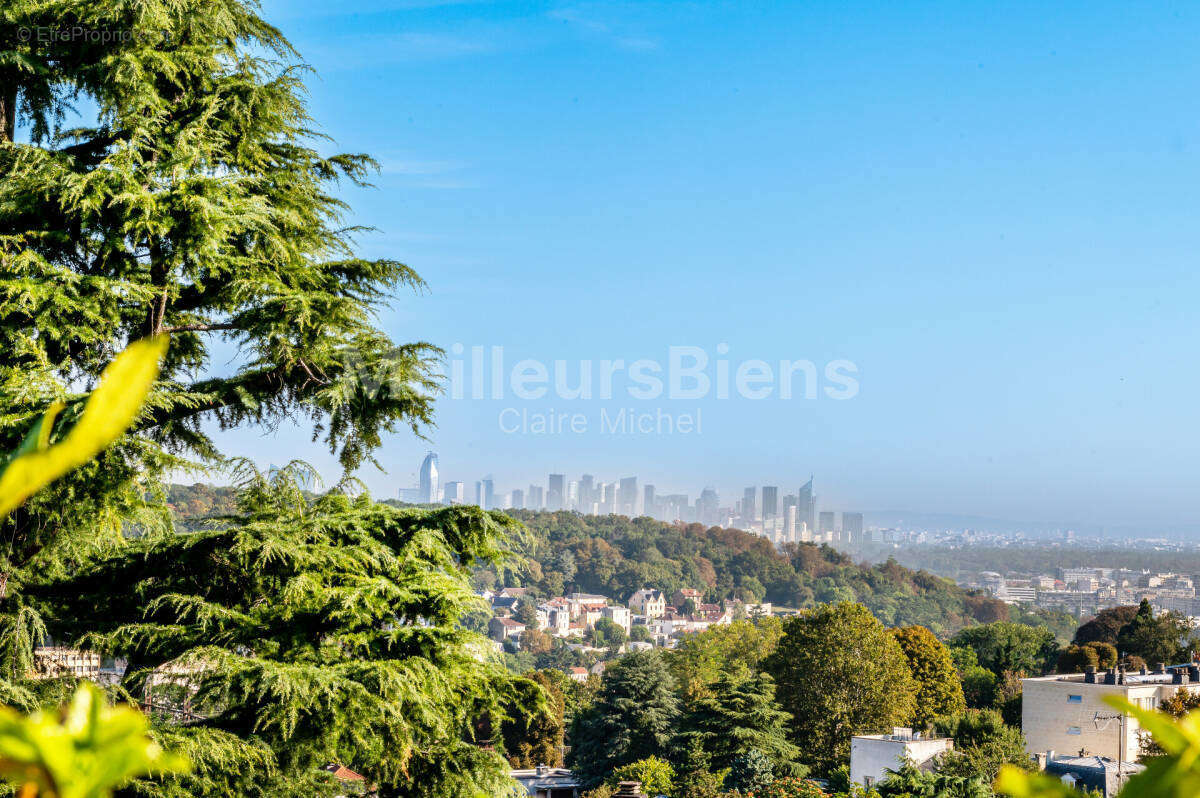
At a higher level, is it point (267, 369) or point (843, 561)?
point (267, 369)

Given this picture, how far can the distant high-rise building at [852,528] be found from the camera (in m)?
179

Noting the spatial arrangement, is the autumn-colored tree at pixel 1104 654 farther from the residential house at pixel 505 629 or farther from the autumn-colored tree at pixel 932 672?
the residential house at pixel 505 629

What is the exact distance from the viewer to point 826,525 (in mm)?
Answer: 182875

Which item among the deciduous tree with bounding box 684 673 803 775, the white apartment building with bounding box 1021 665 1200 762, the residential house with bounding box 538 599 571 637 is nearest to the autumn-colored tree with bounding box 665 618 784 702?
the deciduous tree with bounding box 684 673 803 775

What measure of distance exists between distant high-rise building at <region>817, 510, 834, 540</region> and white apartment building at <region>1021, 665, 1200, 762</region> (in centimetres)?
15792

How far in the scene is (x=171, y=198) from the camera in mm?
4969

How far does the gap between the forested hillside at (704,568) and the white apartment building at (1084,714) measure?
58463 mm

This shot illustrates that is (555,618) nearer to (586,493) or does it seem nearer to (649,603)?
(649,603)

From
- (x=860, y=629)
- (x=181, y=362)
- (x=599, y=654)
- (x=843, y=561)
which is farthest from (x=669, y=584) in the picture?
(x=181, y=362)

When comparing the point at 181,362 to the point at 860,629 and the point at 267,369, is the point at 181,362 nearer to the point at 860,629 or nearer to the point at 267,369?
the point at 267,369

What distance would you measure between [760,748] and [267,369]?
16593mm

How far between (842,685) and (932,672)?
4742mm

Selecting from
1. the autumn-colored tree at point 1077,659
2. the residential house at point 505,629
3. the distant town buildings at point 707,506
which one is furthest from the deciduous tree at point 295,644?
the distant town buildings at point 707,506

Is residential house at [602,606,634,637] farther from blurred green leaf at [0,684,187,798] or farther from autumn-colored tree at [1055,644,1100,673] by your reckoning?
blurred green leaf at [0,684,187,798]
